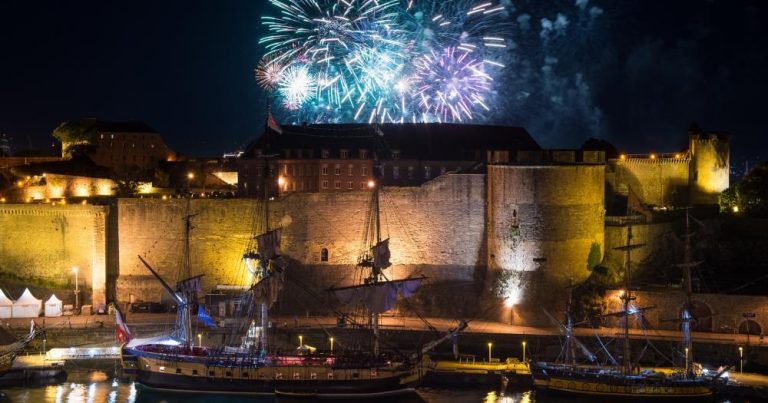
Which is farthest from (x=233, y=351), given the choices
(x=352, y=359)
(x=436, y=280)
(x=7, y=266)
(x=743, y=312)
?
(x=743, y=312)

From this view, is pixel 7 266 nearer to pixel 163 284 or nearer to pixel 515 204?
pixel 163 284

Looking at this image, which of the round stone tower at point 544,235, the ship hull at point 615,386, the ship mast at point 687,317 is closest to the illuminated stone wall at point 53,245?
the round stone tower at point 544,235

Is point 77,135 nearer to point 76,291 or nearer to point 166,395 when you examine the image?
point 76,291

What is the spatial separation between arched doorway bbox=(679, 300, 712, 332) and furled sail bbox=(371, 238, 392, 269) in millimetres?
13902

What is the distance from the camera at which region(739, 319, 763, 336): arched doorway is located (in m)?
62.8

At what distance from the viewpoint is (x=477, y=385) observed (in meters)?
59.9

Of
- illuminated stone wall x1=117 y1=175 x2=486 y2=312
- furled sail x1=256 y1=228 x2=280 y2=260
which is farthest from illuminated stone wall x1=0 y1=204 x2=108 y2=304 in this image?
furled sail x1=256 y1=228 x2=280 y2=260

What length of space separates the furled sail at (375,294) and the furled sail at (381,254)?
4.54 ft

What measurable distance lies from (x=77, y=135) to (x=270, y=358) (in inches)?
1362

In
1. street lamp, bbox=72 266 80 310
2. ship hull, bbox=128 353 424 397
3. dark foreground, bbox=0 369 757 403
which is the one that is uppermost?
street lamp, bbox=72 266 80 310

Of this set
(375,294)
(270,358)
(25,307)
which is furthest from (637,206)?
(25,307)

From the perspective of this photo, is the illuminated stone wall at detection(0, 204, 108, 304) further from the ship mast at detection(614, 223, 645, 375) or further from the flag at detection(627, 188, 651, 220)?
the flag at detection(627, 188, 651, 220)

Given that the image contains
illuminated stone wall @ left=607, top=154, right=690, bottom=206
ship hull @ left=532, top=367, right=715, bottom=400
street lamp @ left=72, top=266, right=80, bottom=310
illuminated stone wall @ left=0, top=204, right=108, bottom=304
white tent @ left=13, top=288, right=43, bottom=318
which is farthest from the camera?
illuminated stone wall @ left=607, top=154, right=690, bottom=206

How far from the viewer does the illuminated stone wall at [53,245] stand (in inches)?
2810
